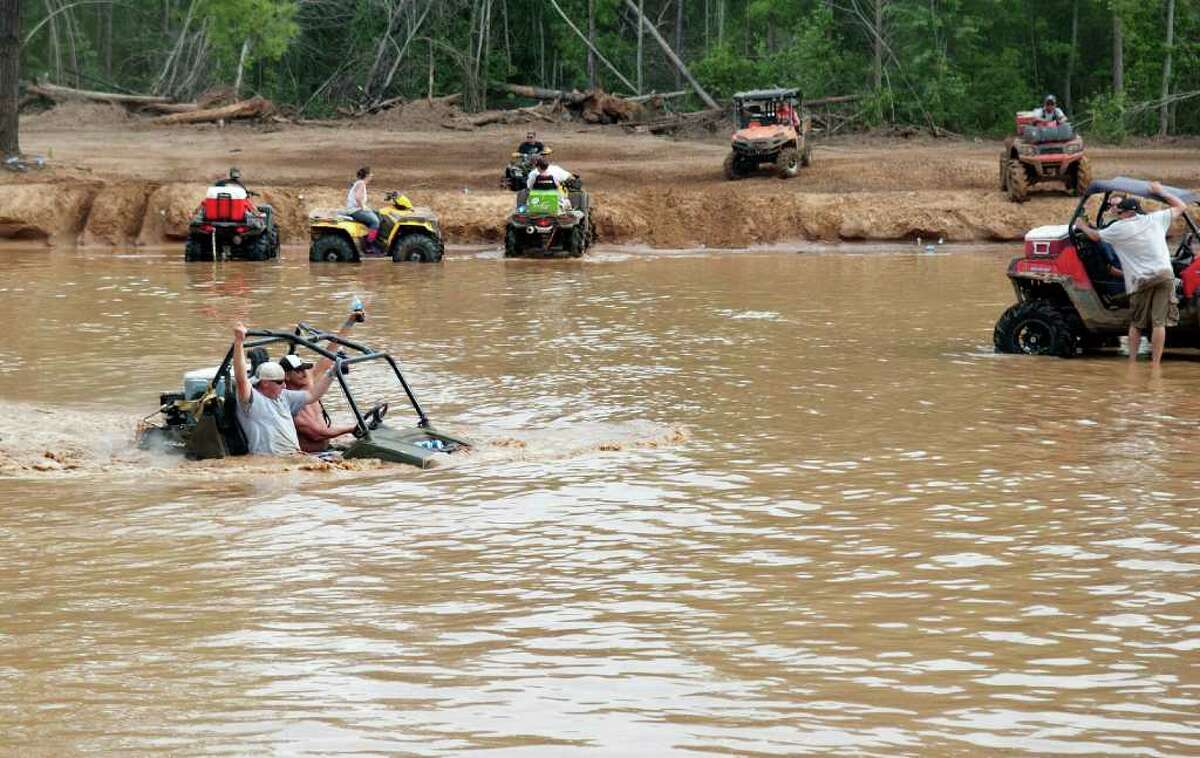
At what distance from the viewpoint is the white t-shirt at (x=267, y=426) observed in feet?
38.1

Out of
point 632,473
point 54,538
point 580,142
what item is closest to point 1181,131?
point 580,142

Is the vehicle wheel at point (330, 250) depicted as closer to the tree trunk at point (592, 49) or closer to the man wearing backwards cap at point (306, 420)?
the man wearing backwards cap at point (306, 420)

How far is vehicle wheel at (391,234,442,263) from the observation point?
91.6 ft

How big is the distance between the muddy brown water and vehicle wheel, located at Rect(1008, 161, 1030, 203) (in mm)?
14385

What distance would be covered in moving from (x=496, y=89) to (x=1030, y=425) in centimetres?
3677

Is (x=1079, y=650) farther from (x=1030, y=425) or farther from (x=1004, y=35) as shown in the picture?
(x=1004, y=35)

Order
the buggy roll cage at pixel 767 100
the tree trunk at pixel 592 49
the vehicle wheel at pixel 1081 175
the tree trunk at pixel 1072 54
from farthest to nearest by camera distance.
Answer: the tree trunk at pixel 1072 54 < the tree trunk at pixel 592 49 < the buggy roll cage at pixel 767 100 < the vehicle wheel at pixel 1081 175

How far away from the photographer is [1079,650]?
23.5 ft

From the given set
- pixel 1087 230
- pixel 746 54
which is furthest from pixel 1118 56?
pixel 1087 230

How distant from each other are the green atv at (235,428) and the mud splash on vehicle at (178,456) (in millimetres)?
80

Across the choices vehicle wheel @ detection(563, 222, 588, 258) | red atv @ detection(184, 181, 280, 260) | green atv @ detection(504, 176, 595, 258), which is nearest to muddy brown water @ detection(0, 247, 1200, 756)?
red atv @ detection(184, 181, 280, 260)

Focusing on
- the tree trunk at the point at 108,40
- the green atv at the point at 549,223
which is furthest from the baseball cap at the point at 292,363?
the tree trunk at the point at 108,40

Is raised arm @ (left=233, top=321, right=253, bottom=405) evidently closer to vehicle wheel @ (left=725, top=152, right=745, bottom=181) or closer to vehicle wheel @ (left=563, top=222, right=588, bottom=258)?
vehicle wheel @ (left=563, top=222, right=588, bottom=258)

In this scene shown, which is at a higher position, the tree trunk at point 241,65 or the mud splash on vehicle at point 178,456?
the tree trunk at point 241,65
